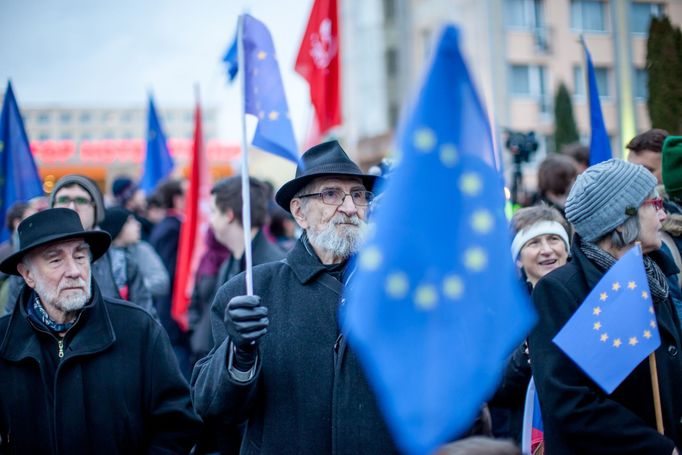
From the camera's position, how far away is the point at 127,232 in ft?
20.3

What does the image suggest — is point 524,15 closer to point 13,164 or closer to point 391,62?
point 391,62

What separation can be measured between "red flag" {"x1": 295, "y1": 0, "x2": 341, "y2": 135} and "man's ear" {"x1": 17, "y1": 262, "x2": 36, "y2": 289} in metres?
3.18

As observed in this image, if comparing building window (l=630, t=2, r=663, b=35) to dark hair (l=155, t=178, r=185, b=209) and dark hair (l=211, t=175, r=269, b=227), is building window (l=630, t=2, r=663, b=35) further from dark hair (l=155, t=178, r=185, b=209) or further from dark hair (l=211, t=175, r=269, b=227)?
dark hair (l=211, t=175, r=269, b=227)

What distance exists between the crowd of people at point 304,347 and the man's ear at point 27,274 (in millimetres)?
14

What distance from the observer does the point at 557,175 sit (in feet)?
19.8

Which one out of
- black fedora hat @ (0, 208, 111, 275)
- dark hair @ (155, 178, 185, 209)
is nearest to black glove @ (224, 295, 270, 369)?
black fedora hat @ (0, 208, 111, 275)

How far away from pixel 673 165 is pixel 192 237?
14.8 feet

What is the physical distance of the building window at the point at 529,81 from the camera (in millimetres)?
27562

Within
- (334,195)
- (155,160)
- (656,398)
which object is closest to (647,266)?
(656,398)

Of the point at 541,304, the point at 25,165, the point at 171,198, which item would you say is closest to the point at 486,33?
the point at 171,198

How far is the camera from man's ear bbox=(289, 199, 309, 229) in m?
3.76

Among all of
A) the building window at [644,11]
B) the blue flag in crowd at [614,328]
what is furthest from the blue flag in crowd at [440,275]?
the building window at [644,11]

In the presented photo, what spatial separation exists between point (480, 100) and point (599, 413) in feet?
5.03

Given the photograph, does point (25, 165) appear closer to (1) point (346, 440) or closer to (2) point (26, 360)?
(2) point (26, 360)
